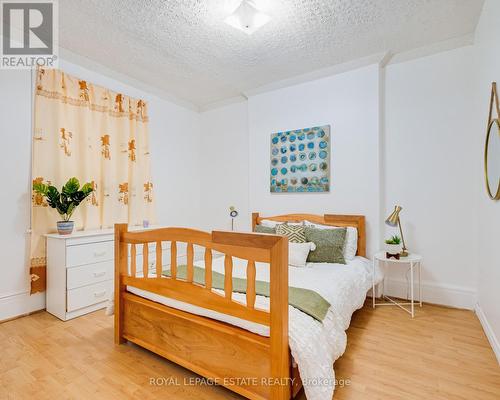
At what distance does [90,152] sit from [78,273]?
134 cm

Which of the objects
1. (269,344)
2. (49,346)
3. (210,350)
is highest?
(269,344)

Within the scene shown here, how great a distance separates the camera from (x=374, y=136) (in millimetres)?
2953

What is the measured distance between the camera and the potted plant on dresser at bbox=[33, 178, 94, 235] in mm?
2547

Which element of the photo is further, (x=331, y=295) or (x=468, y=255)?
(x=468, y=255)

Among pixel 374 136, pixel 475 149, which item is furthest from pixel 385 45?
pixel 475 149

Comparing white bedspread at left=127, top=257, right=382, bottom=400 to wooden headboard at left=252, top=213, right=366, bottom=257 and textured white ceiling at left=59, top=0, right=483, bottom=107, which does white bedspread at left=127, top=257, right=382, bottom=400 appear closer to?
wooden headboard at left=252, top=213, right=366, bottom=257

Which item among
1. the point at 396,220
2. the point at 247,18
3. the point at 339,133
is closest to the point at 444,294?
the point at 396,220

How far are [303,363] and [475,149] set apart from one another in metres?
2.65

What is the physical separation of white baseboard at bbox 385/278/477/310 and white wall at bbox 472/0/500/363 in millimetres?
145

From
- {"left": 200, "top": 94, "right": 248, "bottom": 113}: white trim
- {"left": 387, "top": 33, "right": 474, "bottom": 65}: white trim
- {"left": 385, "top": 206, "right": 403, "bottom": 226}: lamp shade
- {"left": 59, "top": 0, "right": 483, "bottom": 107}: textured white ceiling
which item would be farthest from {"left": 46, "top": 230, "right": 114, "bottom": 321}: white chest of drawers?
{"left": 387, "top": 33, "right": 474, "bottom": 65}: white trim

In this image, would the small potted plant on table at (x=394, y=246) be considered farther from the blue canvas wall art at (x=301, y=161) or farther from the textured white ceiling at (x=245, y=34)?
the textured white ceiling at (x=245, y=34)

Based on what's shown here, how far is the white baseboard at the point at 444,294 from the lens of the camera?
264cm

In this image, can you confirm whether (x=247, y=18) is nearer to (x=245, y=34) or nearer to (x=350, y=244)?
(x=245, y=34)

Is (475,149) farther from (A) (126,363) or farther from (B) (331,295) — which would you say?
(A) (126,363)
